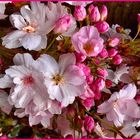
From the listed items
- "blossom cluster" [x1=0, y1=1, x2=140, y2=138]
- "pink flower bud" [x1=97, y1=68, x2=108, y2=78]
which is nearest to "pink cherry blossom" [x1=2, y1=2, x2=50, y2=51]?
"blossom cluster" [x1=0, y1=1, x2=140, y2=138]

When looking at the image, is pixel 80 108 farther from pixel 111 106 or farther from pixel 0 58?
pixel 0 58

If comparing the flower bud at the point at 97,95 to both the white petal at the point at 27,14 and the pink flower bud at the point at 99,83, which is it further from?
the white petal at the point at 27,14

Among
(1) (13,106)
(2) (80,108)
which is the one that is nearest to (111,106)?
(2) (80,108)

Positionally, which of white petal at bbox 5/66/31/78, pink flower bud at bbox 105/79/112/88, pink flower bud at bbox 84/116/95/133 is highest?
white petal at bbox 5/66/31/78

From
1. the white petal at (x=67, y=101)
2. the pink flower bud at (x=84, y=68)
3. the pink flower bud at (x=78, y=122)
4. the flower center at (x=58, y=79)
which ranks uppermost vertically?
the pink flower bud at (x=84, y=68)

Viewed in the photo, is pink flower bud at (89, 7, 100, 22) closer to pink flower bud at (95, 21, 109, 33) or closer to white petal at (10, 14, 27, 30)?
pink flower bud at (95, 21, 109, 33)

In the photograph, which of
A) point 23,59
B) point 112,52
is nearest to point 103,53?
point 112,52

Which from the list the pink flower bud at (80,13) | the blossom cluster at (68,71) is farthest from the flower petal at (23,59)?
the pink flower bud at (80,13)

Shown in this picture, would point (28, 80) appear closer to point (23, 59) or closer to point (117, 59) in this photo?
point (23, 59)
